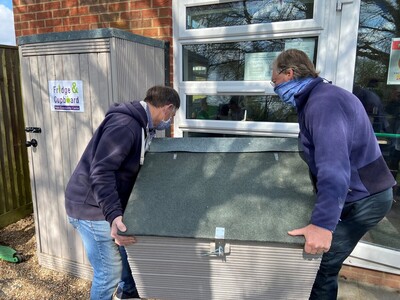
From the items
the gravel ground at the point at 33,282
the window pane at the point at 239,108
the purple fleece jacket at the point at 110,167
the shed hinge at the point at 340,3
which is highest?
the shed hinge at the point at 340,3

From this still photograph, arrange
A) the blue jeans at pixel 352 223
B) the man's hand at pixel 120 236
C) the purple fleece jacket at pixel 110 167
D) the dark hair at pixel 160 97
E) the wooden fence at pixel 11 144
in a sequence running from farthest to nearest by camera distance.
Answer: the wooden fence at pixel 11 144, the dark hair at pixel 160 97, the blue jeans at pixel 352 223, the purple fleece jacket at pixel 110 167, the man's hand at pixel 120 236

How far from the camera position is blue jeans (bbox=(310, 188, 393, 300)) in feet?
5.78

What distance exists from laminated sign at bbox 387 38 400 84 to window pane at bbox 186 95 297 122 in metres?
0.79

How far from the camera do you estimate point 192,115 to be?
3.23 metres

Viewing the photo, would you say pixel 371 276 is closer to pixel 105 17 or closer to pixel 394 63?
pixel 394 63

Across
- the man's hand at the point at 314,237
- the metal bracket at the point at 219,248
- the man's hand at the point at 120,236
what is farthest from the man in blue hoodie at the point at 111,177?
the man's hand at the point at 314,237

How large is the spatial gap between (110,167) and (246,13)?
6.61 ft

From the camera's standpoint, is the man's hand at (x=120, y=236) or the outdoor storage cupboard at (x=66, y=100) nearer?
the man's hand at (x=120, y=236)

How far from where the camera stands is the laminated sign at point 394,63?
8.22 feet

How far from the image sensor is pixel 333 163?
1398 mm

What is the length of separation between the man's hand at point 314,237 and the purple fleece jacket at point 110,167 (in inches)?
35.7

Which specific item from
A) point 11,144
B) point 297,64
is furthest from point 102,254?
point 11,144

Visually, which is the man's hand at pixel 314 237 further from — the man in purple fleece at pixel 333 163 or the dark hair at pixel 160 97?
the dark hair at pixel 160 97

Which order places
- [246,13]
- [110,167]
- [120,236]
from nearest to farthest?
[120,236] < [110,167] < [246,13]
